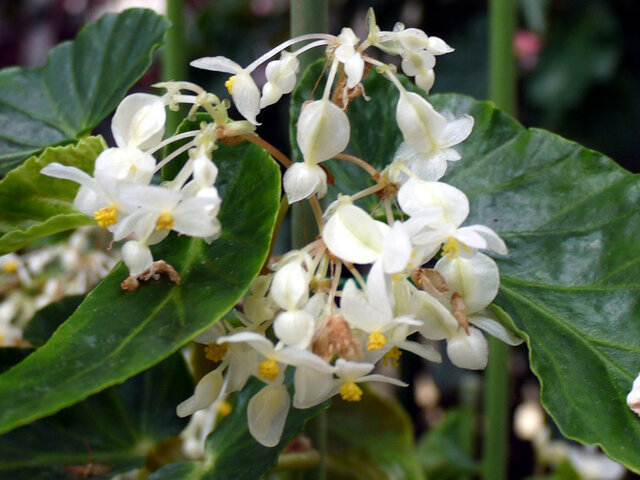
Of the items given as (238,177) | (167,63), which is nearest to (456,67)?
(167,63)

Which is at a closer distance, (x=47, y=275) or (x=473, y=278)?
(x=473, y=278)

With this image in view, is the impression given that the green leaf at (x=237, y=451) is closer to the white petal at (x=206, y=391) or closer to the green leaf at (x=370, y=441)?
the white petal at (x=206, y=391)

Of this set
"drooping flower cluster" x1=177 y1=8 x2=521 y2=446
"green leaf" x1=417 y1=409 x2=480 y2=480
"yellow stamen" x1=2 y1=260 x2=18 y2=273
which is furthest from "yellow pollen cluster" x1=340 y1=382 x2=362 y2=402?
"green leaf" x1=417 y1=409 x2=480 y2=480

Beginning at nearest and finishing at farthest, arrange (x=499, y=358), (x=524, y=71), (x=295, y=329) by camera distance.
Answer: (x=295, y=329) → (x=499, y=358) → (x=524, y=71)

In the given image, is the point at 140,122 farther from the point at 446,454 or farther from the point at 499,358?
the point at 446,454

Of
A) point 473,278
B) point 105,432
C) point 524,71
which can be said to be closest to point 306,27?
point 473,278

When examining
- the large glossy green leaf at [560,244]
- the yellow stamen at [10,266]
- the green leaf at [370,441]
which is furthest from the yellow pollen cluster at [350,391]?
the yellow stamen at [10,266]

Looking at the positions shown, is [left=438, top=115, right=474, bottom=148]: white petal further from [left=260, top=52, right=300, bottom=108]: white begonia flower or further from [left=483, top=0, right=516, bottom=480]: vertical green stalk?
[left=483, top=0, right=516, bottom=480]: vertical green stalk
